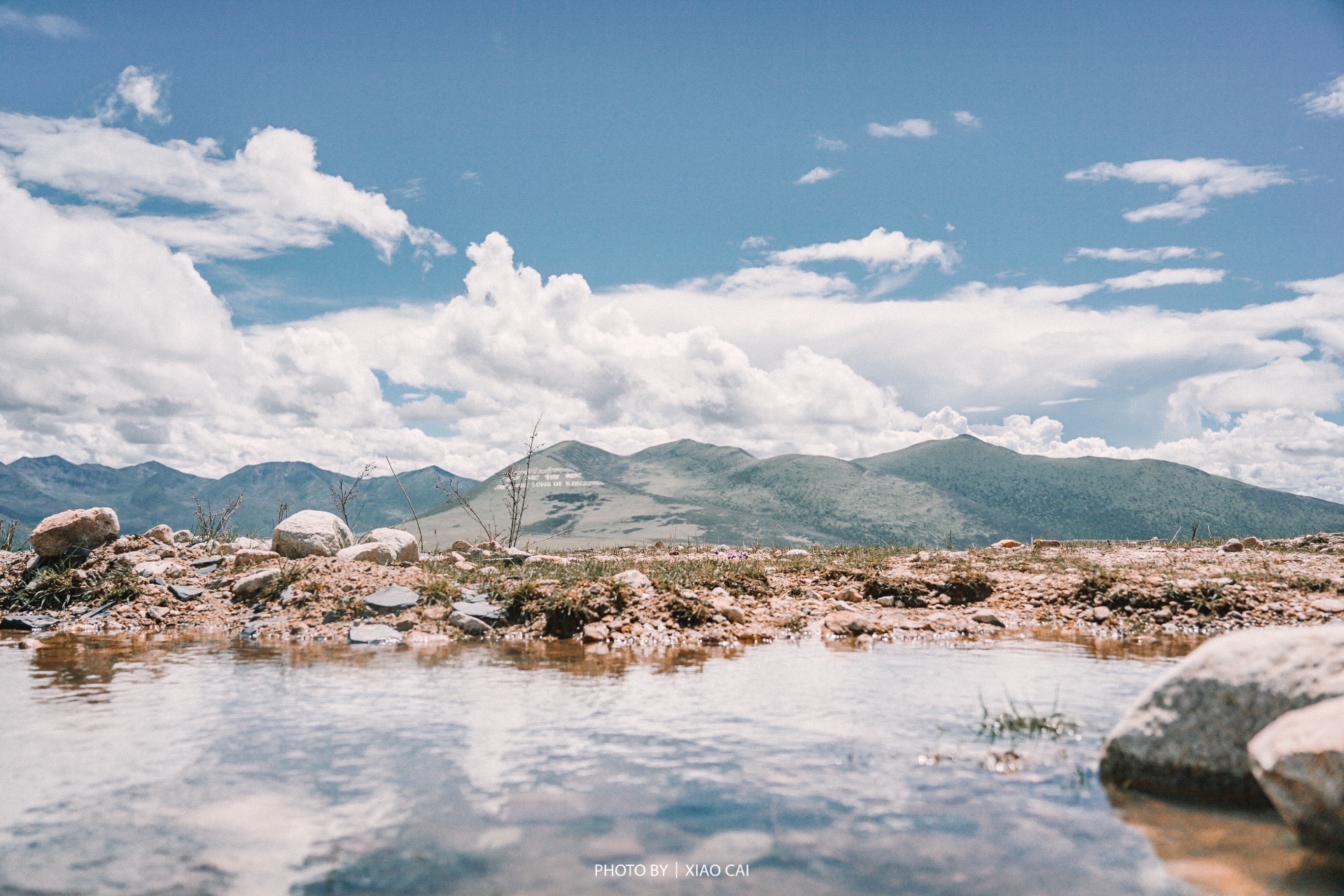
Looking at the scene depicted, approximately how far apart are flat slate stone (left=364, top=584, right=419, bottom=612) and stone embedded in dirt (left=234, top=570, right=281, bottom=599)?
115 inches

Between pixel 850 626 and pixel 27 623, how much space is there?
57.5ft

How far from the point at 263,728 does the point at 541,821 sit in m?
4.11

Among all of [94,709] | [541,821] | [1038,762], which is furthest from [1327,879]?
[94,709]

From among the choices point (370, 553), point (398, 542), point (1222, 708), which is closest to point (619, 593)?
point (370, 553)

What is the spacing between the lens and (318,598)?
16.4 metres

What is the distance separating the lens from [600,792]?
19.2ft

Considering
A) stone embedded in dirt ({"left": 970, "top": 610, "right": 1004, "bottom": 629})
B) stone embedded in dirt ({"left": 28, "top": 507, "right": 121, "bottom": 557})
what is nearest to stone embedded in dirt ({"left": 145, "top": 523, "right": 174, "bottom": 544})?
stone embedded in dirt ({"left": 28, "top": 507, "right": 121, "bottom": 557})

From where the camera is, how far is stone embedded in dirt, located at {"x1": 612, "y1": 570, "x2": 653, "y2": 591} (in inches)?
610

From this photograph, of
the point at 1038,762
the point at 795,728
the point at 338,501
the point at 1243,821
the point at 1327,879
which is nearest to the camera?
the point at 1327,879

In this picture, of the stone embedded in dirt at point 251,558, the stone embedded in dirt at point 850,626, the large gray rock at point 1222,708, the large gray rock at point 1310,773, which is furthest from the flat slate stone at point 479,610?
the large gray rock at point 1310,773

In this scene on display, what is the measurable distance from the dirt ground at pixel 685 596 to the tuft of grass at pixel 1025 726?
6.09 m

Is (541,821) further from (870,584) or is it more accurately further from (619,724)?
(870,584)

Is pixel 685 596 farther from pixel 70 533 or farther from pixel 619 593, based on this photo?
pixel 70 533

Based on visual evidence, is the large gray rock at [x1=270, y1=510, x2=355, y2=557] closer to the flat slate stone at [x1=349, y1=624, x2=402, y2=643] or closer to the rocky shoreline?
the rocky shoreline
